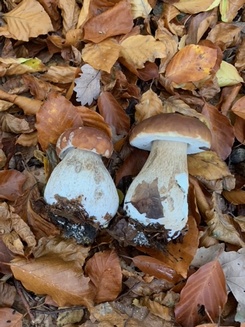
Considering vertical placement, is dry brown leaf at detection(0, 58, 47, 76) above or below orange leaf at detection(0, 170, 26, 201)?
above

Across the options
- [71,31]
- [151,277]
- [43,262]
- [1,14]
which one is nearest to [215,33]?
[71,31]

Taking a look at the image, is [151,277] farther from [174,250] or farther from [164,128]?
[164,128]

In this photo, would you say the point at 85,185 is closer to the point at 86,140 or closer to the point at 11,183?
the point at 86,140

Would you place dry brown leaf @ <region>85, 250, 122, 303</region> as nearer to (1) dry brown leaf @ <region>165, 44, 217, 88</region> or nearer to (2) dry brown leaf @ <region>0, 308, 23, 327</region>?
(2) dry brown leaf @ <region>0, 308, 23, 327</region>

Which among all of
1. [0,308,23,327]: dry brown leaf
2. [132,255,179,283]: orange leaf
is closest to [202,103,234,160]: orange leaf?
[132,255,179,283]: orange leaf

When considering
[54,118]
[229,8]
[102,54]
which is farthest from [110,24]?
[229,8]
